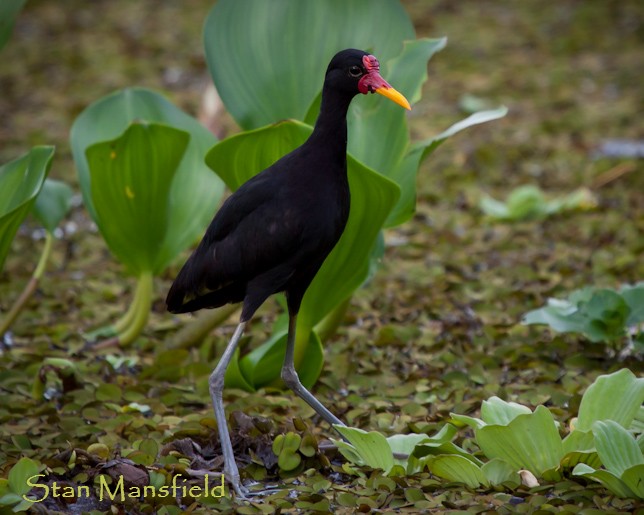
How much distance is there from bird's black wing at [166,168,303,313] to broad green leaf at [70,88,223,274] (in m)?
0.92

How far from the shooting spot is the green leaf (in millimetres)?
2844

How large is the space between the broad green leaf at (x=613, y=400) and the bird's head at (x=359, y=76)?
3.50ft

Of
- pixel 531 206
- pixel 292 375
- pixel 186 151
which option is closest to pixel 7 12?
pixel 186 151

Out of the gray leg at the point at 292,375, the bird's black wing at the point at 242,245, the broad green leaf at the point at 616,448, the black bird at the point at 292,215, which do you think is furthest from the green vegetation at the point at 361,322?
the bird's black wing at the point at 242,245

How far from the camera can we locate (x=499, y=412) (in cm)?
308

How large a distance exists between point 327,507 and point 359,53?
55.7 inches

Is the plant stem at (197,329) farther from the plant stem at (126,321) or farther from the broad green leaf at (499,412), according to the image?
the broad green leaf at (499,412)

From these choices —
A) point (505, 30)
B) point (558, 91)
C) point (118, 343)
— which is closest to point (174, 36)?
point (505, 30)

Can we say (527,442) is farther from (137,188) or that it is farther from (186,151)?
(186,151)

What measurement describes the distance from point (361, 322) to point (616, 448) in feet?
6.91

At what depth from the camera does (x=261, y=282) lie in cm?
320

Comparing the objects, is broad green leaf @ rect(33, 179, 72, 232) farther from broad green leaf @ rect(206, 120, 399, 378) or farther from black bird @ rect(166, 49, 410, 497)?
black bird @ rect(166, 49, 410, 497)

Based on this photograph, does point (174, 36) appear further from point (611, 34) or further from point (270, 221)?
point (270, 221)

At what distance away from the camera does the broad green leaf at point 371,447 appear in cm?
298
